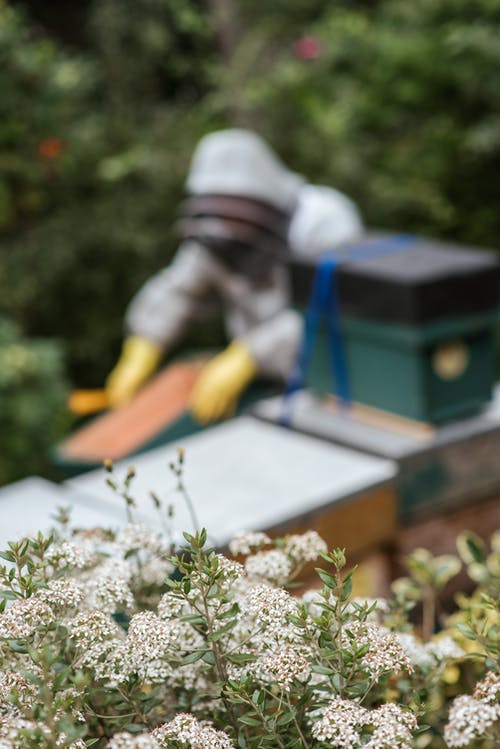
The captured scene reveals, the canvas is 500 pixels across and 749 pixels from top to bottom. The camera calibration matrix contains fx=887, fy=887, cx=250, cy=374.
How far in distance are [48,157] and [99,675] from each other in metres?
3.81

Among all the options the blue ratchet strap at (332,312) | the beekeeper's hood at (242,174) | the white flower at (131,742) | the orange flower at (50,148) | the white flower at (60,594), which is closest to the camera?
the white flower at (131,742)

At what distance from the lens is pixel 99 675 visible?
37.8 inches

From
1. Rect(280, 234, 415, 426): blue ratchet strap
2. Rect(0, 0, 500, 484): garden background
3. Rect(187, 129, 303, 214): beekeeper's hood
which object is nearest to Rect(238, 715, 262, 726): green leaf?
Rect(280, 234, 415, 426): blue ratchet strap

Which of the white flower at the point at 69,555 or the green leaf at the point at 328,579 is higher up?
the white flower at the point at 69,555

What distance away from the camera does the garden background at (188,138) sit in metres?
4.46

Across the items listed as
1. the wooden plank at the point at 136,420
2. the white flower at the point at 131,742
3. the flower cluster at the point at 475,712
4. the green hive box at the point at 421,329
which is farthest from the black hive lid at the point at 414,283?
the white flower at the point at 131,742

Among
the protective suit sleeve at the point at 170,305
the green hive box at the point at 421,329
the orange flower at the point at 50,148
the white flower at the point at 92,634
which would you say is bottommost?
the white flower at the point at 92,634

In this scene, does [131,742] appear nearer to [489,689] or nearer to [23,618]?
[23,618]

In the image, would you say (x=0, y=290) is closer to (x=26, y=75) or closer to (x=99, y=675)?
(x=26, y=75)

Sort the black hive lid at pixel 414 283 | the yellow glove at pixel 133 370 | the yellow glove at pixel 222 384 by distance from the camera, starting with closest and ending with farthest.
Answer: the black hive lid at pixel 414 283, the yellow glove at pixel 222 384, the yellow glove at pixel 133 370

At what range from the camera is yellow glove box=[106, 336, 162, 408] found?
12.9ft

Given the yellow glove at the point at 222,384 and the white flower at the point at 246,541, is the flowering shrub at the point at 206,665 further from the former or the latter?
the yellow glove at the point at 222,384

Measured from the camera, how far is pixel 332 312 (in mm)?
2592

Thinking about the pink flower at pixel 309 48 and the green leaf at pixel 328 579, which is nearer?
the green leaf at pixel 328 579
